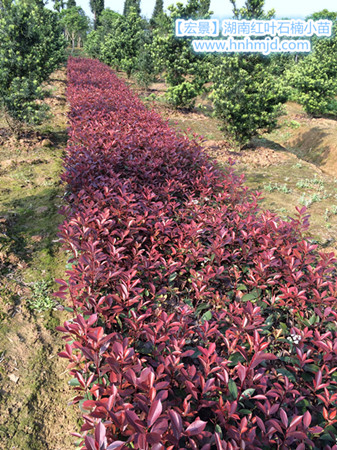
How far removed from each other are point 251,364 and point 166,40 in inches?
555

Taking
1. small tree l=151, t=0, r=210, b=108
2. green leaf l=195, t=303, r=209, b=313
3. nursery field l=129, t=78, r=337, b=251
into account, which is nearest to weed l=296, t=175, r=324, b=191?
nursery field l=129, t=78, r=337, b=251

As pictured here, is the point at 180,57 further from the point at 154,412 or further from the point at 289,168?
the point at 154,412

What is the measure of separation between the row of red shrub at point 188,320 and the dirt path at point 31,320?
14.6 inches

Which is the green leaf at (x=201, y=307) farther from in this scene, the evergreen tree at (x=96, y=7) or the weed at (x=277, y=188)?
the evergreen tree at (x=96, y=7)

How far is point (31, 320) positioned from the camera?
3.02 m

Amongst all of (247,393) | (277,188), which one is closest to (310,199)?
(277,188)

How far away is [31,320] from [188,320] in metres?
1.91

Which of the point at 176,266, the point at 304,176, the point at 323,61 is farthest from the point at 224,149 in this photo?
the point at 323,61

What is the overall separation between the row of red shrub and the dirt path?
0.37m

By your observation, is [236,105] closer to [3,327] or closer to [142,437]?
[3,327]

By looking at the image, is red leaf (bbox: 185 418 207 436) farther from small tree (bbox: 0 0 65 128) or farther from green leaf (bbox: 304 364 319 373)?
small tree (bbox: 0 0 65 128)

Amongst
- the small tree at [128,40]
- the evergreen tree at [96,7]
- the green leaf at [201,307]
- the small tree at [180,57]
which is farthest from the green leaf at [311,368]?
the evergreen tree at [96,7]

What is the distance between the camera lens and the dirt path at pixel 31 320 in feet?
7.14

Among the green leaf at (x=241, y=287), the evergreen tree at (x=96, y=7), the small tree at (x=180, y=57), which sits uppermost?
the evergreen tree at (x=96, y=7)
